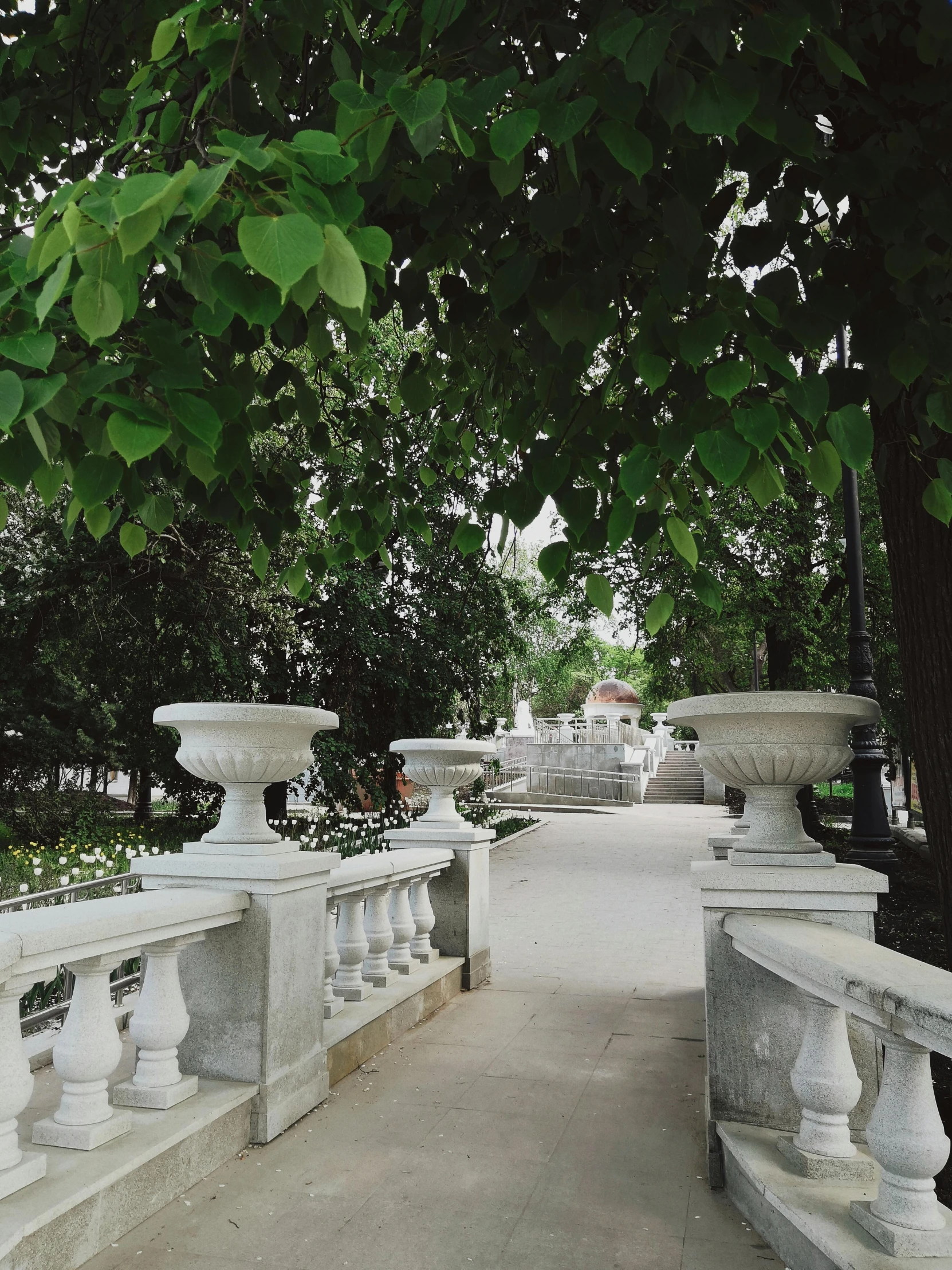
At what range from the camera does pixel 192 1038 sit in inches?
160

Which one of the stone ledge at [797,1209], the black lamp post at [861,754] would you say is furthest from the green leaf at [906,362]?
the black lamp post at [861,754]

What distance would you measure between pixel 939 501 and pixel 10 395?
9.15 ft

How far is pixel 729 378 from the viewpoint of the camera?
89.9 inches

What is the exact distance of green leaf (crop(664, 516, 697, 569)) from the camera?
9.06 feet

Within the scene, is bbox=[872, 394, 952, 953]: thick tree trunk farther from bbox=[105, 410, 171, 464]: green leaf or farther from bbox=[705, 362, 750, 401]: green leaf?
bbox=[105, 410, 171, 464]: green leaf

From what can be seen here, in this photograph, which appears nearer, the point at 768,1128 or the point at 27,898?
the point at 768,1128

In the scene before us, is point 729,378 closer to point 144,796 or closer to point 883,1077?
point 883,1077

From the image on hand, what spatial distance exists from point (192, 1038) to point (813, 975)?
269 cm

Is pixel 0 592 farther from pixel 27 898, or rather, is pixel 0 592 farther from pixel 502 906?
pixel 27 898

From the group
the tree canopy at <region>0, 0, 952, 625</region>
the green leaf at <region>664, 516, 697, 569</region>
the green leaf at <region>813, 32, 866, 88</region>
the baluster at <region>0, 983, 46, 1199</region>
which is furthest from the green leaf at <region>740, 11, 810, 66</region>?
the baluster at <region>0, 983, 46, 1199</region>

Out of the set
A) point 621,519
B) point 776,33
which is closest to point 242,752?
point 621,519

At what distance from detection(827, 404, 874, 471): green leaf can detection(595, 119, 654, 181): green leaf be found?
0.83 m

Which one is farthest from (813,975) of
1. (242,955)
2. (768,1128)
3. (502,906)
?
(502,906)

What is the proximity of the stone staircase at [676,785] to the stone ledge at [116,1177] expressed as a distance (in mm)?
29098
